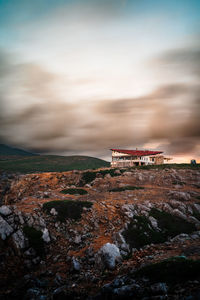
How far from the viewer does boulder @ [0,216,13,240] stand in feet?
48.7

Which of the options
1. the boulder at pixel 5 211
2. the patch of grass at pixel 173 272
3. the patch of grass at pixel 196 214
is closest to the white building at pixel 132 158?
the patch of grass at pixel 196 214

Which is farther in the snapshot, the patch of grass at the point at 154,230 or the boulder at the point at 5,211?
the boulder at the point at 5,211

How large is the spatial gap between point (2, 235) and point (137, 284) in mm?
11645

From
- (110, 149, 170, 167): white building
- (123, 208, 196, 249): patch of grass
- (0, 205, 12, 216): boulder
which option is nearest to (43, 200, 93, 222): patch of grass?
(0, 205, 12, 216): boulder

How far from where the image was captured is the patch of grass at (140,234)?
54.2 ft

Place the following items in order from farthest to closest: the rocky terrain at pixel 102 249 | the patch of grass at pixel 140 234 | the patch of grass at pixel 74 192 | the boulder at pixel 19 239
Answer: the patch of grass at pixel 74 192, the patch of grass at pixel 140 234, the boulder at pixel 19 239, the rocky terrain at pixel 102 249

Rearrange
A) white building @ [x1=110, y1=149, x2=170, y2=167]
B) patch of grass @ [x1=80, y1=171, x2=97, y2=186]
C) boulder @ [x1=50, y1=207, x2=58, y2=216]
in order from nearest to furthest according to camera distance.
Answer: boulder @ [x1=50, y1=207, x2=58, y2=216]
patch of grass @ [x1=80, y1=171, x2=97, y2=186]
white building @ [x1=110, y1=149, x2=170, y2=167]

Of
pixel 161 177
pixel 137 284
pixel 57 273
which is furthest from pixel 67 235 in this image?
pixel 161 177

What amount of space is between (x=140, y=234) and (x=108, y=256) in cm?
507

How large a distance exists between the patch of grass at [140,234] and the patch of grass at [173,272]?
576cm

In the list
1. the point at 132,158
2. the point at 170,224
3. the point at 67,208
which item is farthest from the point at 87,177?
the point at 170,224

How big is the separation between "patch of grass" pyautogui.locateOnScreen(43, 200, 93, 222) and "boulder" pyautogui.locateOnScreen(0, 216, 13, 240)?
4531 millimetres

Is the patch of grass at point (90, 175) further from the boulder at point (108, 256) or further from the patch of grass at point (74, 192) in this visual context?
the boulder at point (108, 256)

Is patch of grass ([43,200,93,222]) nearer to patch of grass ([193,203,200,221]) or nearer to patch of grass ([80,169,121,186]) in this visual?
patch of grass ([193,203,200,221])
